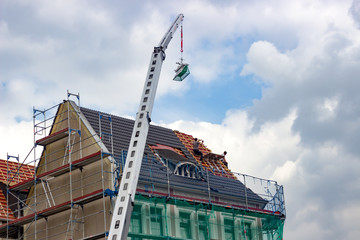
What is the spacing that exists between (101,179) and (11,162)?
10.9m

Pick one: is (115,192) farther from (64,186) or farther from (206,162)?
(206,162)

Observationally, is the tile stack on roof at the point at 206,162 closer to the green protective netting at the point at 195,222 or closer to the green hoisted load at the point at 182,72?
the green protective netting at the point at 195,222

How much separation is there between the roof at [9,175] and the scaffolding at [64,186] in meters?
0.27

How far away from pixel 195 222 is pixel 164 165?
398 cm

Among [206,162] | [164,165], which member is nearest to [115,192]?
[164,165]

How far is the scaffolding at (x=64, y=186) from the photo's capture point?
40.9 meters

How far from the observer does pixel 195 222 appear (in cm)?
4403

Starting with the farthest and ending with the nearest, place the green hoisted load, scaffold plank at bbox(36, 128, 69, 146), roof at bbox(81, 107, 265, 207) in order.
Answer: the green hoisted load < scaffold plank at bbox(36, 128, 69, 146) < roof at bbox(81, 107, 265, 207)

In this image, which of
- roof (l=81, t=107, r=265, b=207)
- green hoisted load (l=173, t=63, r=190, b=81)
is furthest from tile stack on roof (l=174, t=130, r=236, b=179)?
green hoisted load (l=173, t=63, r=190, b=81)

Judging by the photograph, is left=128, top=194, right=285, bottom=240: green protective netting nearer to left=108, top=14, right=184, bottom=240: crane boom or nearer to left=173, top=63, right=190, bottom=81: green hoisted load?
left=108, top=14, right=184, bottom=240: crane boom

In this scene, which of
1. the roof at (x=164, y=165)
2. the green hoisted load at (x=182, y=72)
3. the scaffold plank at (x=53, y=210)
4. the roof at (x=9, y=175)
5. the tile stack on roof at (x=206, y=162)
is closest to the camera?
the scaffold plank at (x=53, y=210)

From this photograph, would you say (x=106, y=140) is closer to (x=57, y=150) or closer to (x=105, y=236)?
(x=57, y=150)

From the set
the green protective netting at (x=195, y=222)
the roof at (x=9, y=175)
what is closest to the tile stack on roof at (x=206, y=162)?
the green protective netting at (x=195, y=222)

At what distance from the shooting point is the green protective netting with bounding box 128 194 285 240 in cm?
4144
